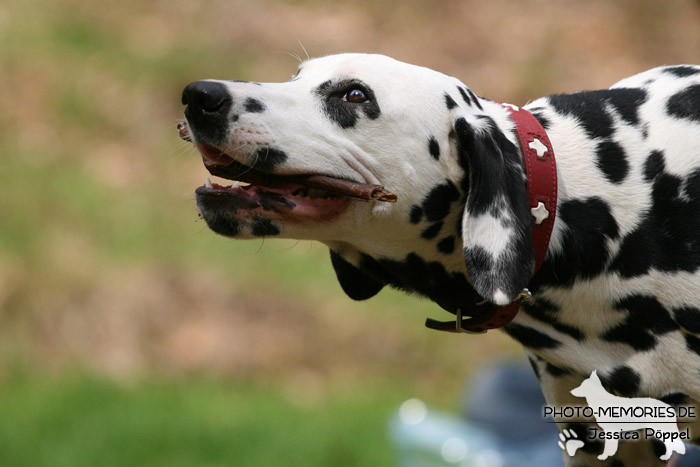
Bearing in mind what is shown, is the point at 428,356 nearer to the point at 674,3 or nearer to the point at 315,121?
the point at 315,121

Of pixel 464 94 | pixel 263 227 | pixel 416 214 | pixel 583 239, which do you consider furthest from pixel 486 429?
pixel 263 227

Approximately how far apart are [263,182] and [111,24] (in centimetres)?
939

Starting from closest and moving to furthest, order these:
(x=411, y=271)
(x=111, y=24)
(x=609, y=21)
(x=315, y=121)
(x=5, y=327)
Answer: (x=315, y=121) → (x=411, y=271) → (x=5, y=327) → (x=111, y=24) → (x=609, y=21)

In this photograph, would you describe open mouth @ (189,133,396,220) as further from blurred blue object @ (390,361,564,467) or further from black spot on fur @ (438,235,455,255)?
blurred blue object @ (390,361,564,467)

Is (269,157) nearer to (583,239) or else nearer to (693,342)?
(583,239)

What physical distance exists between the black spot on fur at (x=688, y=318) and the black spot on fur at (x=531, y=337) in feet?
1.39

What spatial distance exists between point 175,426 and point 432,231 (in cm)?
419

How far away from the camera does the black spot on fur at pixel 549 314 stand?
3.53m

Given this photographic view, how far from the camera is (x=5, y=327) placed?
828 centimetres

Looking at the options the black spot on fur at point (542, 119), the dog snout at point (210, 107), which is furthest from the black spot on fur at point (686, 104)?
the dog snout at point (210, 107)

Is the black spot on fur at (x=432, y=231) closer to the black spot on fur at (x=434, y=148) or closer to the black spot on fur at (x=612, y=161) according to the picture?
the black spot on fur at (x=434, y=148)

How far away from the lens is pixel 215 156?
10.9ft

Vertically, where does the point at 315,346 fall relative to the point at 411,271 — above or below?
below

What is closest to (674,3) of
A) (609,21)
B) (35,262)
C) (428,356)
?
(609,21)
